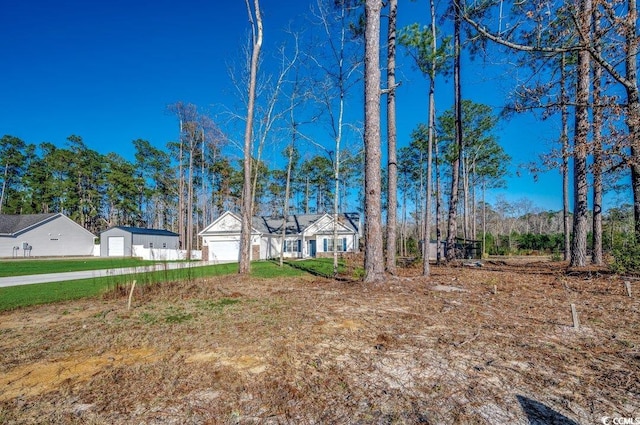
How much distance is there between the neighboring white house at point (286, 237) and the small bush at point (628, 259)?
591 inches

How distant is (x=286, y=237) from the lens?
2380 centimetres

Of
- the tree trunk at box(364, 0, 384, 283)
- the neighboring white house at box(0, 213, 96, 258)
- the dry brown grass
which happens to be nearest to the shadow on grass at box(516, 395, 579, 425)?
the dry brown grass

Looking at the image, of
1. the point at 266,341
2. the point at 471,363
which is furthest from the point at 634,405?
the point at 266,341

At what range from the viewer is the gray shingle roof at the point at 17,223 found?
22.9 m

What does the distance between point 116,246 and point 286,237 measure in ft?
51.3

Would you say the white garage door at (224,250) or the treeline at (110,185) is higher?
the treeline at (110,185)

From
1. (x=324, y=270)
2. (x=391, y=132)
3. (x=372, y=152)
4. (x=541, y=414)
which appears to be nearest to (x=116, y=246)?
(x=324, y=270)

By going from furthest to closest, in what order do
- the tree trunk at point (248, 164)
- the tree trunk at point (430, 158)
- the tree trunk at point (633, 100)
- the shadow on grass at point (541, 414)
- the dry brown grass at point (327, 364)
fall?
the tree trunk at point (248, 164)
the tree trunk at point (430, 158)
the tree trunk at point (633, 100)
the dry brown grass at point (327, 364)
the shadow on grass at point (541, 414)

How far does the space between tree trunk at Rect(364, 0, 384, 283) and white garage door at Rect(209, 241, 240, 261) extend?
54.6 ft

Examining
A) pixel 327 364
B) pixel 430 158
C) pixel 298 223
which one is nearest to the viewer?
pixel 327 364

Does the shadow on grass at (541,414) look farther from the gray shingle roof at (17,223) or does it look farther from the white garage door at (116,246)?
the gray shingle roof at (17,223)

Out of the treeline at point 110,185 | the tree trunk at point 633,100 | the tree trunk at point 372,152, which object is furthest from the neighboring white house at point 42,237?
the tree trunk at point 633,100

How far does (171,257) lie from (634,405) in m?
24.1

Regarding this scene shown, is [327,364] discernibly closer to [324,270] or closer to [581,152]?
[581,152]
